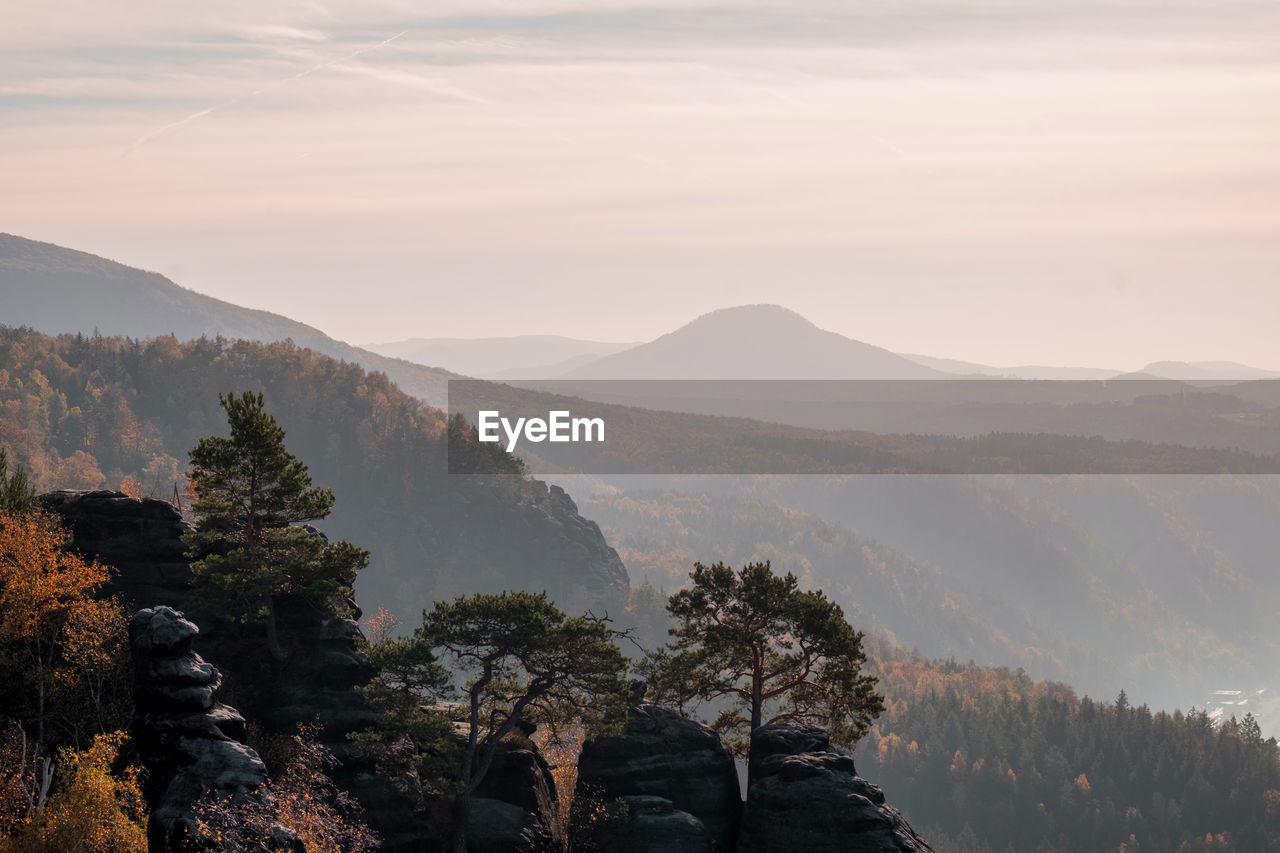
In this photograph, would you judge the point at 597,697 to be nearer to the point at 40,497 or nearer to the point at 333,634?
the point at 333,634

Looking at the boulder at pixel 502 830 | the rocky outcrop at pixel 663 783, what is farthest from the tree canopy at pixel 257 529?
the rocky outcrop at pixel 663 783

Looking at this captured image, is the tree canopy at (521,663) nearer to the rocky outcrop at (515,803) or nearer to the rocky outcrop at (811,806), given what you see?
the rocky outcrop at (515,803)

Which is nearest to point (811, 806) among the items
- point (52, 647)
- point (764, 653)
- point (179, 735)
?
point (764, 653)

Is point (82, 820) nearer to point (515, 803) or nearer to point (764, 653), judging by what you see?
point (515, 803)

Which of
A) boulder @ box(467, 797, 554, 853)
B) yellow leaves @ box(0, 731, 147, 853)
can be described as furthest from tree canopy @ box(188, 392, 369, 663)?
yellow leaves @ box(0, 731, 147, 853)

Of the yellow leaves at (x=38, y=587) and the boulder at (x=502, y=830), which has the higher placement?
the yellow leaves at (x=38, y=587)

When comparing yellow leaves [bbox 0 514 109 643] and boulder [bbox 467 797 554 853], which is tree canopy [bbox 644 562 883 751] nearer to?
boulder [bbox 467 797 554 853]

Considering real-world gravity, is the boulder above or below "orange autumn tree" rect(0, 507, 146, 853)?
below
